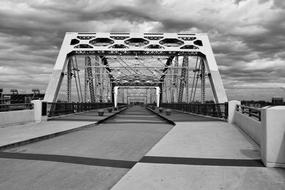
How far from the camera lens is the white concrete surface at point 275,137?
6.29 m

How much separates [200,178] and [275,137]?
77.1 inches

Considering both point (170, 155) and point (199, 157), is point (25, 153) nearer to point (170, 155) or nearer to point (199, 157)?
point (170, 155)

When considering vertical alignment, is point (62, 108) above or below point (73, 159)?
above

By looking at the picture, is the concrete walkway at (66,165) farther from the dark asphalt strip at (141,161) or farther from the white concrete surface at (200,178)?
the white concrete surface at (200,178)

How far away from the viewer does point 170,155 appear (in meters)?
7.58

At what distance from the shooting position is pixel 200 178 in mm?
5449

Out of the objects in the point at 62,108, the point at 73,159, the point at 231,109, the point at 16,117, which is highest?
the point at 231,109

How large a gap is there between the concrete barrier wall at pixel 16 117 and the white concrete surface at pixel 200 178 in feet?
37.4

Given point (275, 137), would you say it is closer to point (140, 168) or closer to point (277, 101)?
point (140, 168)

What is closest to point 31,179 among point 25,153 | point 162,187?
point 162,187

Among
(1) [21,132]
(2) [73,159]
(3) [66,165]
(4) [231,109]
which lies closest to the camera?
(3) [66,165]

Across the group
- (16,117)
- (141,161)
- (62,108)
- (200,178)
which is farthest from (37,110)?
(200,178)

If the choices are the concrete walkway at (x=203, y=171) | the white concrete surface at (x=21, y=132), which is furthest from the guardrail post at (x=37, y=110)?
the concrete walkway at (x=203, y=171)

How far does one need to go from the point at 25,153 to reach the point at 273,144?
241 inches
